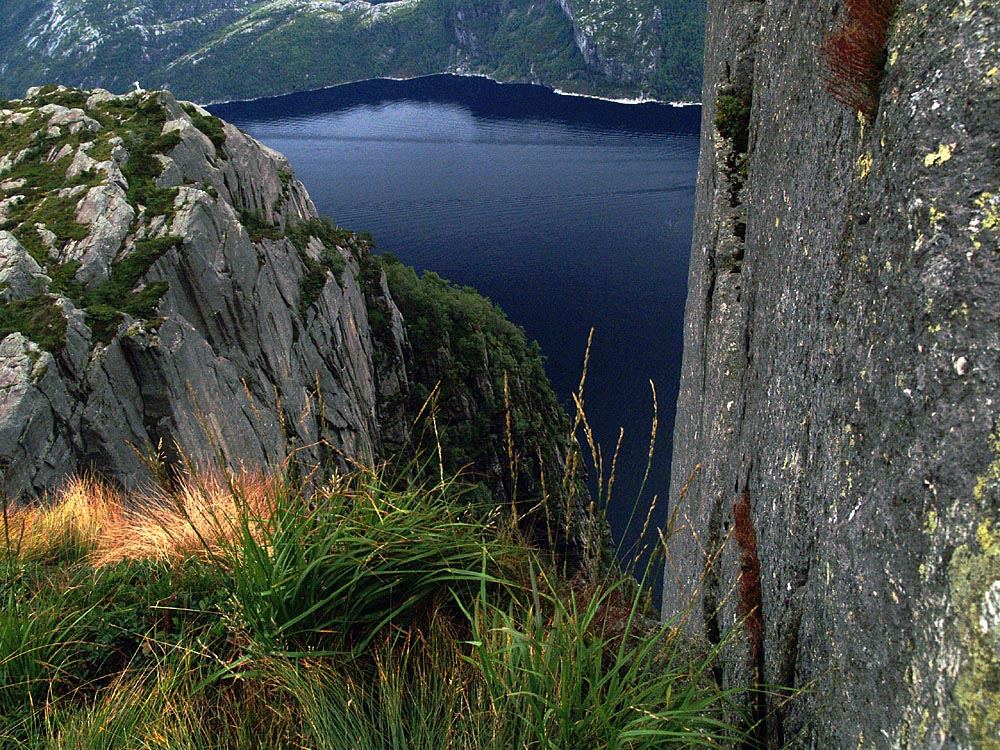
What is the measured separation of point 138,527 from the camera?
5.90 meters

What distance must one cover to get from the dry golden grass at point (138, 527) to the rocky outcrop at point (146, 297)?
7697 millimetres

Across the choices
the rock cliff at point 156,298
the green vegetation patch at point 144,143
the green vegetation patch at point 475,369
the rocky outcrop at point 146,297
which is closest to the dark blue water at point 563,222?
the green vegetation patch at point 475,369

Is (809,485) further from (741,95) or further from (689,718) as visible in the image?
(741,95)

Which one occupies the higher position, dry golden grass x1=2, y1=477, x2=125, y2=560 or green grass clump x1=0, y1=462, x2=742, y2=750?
green grass clump x1=0, y1=462, x2=742, y2=750

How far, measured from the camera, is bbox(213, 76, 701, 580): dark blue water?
248 ft

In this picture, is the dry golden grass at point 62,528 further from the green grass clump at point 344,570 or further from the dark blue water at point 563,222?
the dark blue water at point 563,222

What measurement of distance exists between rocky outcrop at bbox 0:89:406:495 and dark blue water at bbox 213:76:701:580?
24673mm

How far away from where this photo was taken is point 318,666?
357 cm

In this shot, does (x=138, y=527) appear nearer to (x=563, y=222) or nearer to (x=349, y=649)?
(x=349, y=649)

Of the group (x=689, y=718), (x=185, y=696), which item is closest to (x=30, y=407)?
(x=185, y=696)

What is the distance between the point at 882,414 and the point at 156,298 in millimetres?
27034

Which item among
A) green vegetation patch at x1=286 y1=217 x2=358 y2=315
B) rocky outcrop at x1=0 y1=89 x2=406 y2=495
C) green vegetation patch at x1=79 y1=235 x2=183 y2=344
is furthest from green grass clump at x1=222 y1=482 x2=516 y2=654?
green vegetation patch at x1=286 y1=217 x2=358 y2=315

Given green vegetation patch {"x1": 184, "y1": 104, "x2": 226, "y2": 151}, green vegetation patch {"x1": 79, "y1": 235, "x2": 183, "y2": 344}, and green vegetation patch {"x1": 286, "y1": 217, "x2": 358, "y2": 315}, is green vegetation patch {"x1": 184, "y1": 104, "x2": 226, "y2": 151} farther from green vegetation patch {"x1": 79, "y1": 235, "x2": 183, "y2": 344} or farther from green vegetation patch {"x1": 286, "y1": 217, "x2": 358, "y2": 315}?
green vegetation patch {"x1": 79, "y1": 235, "x2": 183, "y2": 344}

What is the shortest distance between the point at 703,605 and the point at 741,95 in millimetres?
5218
